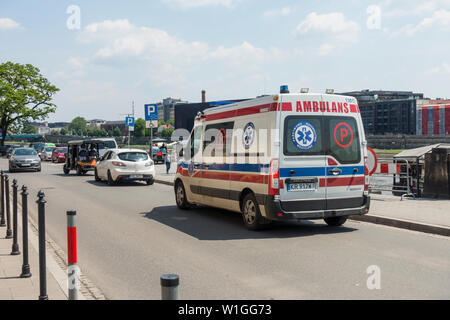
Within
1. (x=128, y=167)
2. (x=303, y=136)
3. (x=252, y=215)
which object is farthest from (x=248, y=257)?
(x=128, y=167)

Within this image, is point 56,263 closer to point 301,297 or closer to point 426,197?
point 301,297

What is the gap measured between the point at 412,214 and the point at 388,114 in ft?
500

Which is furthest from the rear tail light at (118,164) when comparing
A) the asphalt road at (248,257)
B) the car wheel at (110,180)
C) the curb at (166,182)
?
the asphalt road at (248,257)

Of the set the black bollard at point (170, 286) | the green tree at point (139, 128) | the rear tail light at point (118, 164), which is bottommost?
the black bollard at point (170, 286)

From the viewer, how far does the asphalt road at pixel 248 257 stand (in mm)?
5277

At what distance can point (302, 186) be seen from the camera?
332 inches

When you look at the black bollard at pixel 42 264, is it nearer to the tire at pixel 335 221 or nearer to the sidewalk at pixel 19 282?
the sidewalk at pixel 19 282

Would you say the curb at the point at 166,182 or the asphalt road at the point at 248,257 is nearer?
the asphalt road at the point at 248,257

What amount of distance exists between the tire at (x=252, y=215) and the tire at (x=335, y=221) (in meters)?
1.40

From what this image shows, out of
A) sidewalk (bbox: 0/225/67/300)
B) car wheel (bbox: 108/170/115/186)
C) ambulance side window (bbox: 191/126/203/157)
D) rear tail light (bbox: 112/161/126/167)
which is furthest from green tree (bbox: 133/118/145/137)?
sidewalk (bbox: 0/225/67/300)

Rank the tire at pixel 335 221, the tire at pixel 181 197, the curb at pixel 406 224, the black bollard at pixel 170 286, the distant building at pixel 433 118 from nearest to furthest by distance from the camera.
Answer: the black bollard at pixel 170 286, the curb at pixel 406 224, the tire at pixel 335 221, the tire at pixel 181 197, the distant building at pixel 433 118

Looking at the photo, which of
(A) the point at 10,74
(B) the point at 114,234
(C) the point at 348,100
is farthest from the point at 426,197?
(A) the point at 10,74

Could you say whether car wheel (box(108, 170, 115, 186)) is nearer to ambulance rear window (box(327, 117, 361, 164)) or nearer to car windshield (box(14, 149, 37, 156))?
ambulance rear window (box(327, 117, 361, 164))

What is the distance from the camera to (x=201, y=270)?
20.2ft
